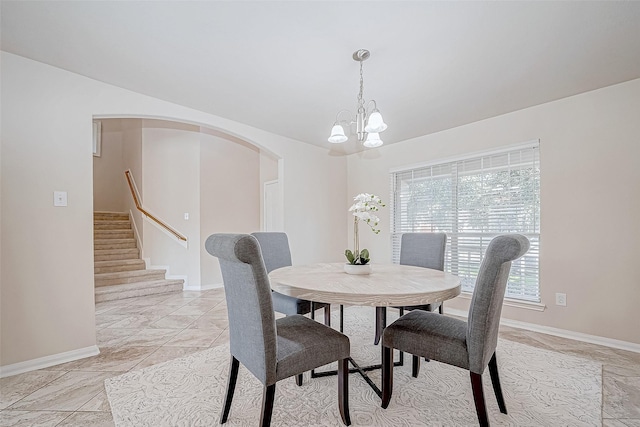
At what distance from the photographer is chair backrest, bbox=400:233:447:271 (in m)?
2.58

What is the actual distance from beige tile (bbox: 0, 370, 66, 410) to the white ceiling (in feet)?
7.49

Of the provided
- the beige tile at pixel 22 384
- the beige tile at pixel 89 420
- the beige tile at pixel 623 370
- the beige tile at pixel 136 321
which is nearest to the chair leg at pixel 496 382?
the beige tile at pixel 623 370

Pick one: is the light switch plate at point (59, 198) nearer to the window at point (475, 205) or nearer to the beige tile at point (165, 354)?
the beige tile at point (165, 354)

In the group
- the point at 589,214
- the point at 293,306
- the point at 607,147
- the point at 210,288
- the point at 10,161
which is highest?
the point at 607,147

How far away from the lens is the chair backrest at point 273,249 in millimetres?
2629

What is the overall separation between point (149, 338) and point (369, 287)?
2402mm

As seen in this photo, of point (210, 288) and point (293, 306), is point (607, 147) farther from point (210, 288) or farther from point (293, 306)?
point (210, 288)

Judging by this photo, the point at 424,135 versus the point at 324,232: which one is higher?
the point at 424,135

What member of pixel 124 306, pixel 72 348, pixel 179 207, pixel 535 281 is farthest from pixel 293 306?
pixel 179 207

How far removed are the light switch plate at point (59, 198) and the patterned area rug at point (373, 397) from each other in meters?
1.39

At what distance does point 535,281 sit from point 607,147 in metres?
1.38

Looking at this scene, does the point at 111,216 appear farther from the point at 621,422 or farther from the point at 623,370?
the point at 623,370

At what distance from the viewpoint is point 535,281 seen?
2.96 metres

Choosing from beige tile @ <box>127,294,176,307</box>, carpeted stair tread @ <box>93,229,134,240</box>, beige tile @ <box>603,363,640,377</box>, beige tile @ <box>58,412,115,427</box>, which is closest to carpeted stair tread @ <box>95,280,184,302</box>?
beige tile @ <box>127,294,176,307</box>
